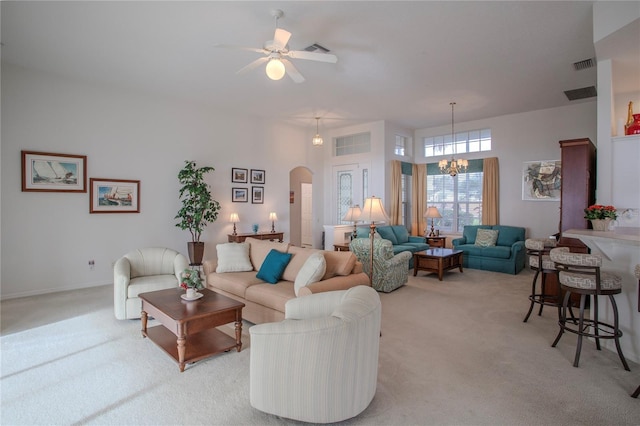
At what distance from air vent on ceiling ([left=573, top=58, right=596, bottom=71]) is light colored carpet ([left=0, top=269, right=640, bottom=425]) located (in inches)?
139

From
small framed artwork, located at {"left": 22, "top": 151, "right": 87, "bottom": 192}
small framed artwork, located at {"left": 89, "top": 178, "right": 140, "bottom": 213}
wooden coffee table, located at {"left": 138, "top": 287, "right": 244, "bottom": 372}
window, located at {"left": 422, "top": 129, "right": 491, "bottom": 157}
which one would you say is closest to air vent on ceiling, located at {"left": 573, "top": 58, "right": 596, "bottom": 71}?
window, located at {"left": 422, "top": 129, "right": 491, "bottom": 157}

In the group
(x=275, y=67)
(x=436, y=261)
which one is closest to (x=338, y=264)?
(x=275, y=67)

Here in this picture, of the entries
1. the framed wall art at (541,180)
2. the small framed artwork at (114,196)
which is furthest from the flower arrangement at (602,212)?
the small framed artwork at (114,196)

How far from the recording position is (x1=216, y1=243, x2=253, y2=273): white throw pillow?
4328mm

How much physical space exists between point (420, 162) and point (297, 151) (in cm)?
333

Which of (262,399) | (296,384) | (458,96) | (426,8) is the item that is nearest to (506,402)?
(296,384)

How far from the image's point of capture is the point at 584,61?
180 inches

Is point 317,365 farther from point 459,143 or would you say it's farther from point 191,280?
point 459,143

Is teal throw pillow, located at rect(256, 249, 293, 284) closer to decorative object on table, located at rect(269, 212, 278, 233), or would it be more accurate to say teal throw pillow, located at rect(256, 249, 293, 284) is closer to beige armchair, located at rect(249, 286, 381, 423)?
beige armchair, located at rect(249, 286, 381, 423)

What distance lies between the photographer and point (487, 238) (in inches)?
Answer: 282

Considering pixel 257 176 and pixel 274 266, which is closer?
pixel 274 266

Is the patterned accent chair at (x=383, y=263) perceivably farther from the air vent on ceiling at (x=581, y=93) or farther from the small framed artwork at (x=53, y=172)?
the small framed artwork at (x=53, y=172)

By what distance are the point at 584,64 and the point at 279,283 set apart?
16.9 feet

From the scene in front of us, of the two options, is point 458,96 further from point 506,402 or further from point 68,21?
point 68,21
